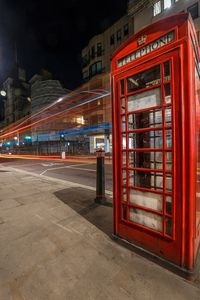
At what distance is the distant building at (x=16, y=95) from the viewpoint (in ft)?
242

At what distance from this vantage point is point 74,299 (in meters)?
1.84

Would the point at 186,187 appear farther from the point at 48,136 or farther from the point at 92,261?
the point at 48,136

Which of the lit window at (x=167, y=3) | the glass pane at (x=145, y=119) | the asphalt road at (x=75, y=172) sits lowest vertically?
the asphalt road at (x=75, y=172)

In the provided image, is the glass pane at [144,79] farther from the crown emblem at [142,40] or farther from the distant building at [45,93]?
the distant building at [45,93]

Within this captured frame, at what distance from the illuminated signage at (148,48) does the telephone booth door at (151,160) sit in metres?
0.17

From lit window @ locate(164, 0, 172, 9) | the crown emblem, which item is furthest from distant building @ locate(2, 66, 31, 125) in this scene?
the crown emblem

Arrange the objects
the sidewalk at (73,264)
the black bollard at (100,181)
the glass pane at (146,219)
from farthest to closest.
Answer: the black bollard at (100,181) < the glass pane at (146,219) < the sidewalk at (73,264)

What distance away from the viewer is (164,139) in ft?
7.51

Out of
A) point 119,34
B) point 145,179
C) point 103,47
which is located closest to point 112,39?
point 119,34

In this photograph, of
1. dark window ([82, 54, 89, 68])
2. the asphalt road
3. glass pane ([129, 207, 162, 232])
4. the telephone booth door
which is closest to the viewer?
the telephone booth door

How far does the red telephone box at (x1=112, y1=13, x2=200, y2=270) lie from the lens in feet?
6.72

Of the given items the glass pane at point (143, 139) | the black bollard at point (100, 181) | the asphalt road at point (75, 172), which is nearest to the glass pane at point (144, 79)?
the glass pane at point (143, 139)

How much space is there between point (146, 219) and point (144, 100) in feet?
6.08

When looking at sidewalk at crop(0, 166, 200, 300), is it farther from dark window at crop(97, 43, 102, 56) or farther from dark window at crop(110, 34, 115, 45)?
dark window at crop(97, 43, 102, 56)
